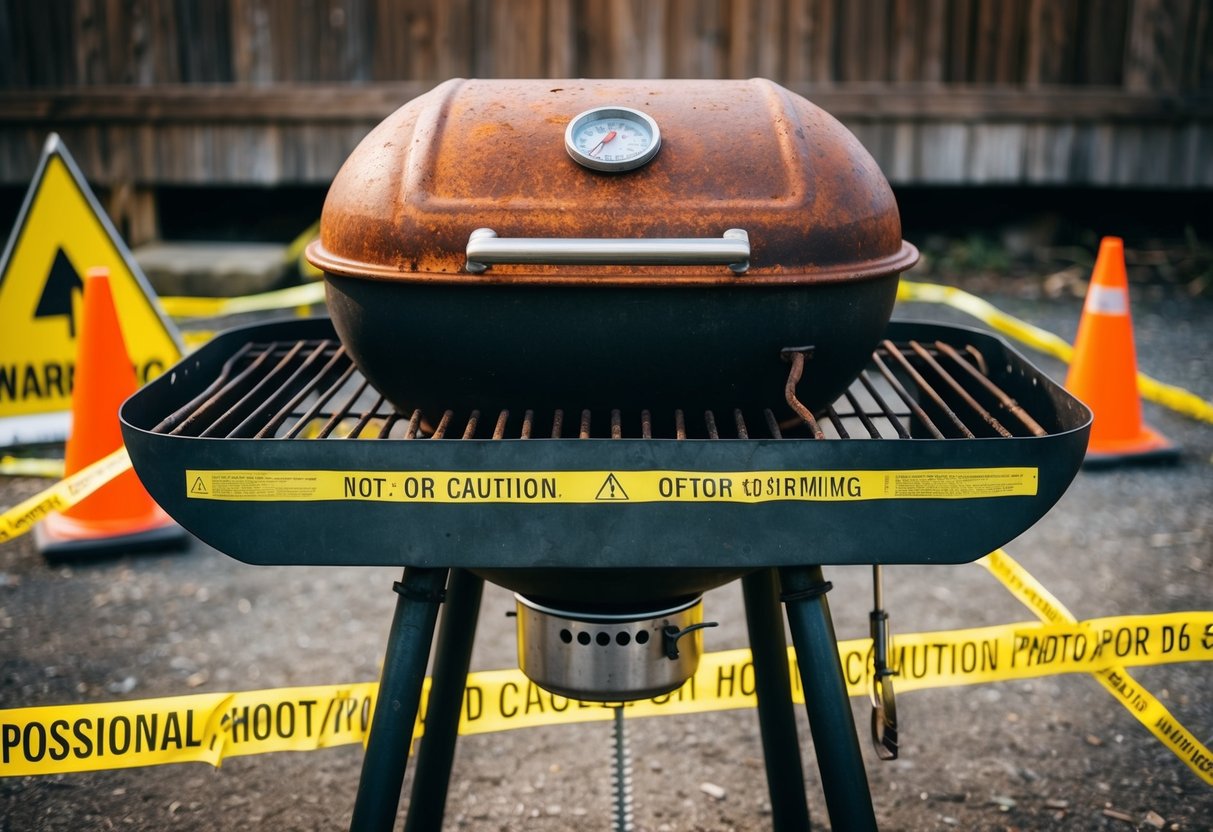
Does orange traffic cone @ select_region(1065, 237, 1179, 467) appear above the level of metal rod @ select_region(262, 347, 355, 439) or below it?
below

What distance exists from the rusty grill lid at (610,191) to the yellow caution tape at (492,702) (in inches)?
39.2

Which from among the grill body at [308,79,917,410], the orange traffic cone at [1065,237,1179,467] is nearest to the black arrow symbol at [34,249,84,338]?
the grill body at [308,79,917,410]

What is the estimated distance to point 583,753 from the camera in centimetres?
301

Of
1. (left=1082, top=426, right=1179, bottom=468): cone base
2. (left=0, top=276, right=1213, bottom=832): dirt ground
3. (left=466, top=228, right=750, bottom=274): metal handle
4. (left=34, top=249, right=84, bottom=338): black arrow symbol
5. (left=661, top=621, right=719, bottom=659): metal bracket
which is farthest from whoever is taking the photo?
(left=1082, top=426, right=1179, bottom=468): cone base

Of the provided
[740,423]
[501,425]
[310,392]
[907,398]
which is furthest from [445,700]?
[907,398]

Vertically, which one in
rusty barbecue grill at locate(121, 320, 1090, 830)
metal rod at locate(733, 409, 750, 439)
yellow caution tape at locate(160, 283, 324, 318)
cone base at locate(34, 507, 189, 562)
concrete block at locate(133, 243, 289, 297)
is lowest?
cone base at locate(34, 507, 189, 562)

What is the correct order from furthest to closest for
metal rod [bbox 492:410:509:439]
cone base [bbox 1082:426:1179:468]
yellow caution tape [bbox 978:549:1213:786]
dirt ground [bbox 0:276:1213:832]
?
cone base [bbox 1082:426:1179:468] < dirt ground [bbox 0:276:1213:832] < yellow caution tape [bbox 978:549:1213:786] < metal rod [bbox 492:410:509:439]

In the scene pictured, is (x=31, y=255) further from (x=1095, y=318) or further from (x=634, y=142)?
(x=1095, y=318)

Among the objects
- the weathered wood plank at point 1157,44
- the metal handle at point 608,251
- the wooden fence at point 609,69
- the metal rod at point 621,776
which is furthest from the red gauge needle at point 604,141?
the weathered wood plank at point 1157,44

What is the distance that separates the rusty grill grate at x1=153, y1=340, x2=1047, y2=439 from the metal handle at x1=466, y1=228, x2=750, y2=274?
0.23 m

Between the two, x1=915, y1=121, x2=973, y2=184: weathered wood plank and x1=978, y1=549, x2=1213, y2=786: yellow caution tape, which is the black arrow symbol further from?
x1=915, y1=121, x2=973, y2=184: weathered wood plank

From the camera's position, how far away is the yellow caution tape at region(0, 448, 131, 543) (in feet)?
9.00

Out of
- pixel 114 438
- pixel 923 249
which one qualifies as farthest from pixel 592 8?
pixel 114 438

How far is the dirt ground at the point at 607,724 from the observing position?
2740 mm
